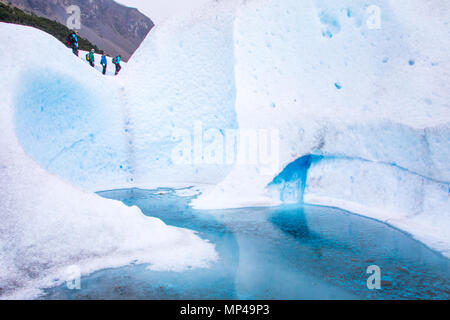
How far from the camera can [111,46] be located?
43.8 m

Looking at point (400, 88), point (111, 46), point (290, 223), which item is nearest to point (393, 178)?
point (400, 88)

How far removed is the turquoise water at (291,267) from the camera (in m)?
2.36

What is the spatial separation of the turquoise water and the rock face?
41423 mm

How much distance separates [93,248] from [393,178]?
4.08m

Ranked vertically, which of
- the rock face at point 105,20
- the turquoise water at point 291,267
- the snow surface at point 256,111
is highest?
the rock face at point 105,20

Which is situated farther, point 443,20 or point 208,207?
point 208,207

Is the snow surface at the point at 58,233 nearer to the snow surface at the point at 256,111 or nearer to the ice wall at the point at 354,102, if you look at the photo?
the snow surface at the point at 256,111

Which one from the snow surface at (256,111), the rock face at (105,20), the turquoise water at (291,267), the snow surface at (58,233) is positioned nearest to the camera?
the turquoise water at (291,267)

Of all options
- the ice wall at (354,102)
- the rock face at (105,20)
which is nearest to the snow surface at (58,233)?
the ice wall at (354,102)

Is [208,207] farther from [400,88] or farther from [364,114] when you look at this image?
[400,88]

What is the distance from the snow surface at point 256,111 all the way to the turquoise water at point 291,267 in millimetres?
412

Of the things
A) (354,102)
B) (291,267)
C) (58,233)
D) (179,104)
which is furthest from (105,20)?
(291,267)

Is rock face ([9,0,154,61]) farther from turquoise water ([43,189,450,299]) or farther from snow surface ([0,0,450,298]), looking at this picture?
turquoise water ([43,189,450,299])

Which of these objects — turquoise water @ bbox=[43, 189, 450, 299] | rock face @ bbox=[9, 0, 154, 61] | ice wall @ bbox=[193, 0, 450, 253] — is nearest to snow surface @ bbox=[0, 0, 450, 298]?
ice wall @ bbox=[193, 0, 450, 253]
